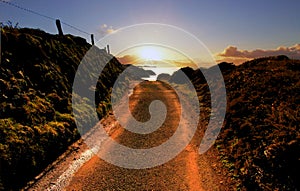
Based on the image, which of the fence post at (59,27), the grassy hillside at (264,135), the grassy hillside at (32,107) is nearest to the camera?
the grassy hillside at (264,135)

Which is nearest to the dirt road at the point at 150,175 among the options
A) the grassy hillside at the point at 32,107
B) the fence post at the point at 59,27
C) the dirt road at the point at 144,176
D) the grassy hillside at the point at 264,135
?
the dirt road at the point at 144,176

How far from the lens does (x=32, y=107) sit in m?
13.1

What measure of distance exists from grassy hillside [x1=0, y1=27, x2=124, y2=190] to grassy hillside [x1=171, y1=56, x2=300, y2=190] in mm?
8951

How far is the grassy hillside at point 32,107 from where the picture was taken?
32.6ft

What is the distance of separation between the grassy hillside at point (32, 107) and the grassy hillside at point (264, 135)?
29.4ft

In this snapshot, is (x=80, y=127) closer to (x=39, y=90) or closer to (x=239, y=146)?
(x=39, y=90)

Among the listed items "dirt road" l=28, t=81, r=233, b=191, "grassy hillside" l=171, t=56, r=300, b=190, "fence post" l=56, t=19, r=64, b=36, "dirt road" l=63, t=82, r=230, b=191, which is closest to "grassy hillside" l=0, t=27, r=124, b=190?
"dirt road" l=28, t=81, r=233, b=191

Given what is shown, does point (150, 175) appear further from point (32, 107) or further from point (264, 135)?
point (32, 107)

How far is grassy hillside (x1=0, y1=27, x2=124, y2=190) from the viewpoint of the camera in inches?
391

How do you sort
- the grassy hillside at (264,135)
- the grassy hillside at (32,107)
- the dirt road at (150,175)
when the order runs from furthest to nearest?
the grassy hillside at (32,107)
the dirt road at (150,175)
the grassy hillside at (264,135)

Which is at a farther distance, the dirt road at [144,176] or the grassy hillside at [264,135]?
the dirt road at [144,176]

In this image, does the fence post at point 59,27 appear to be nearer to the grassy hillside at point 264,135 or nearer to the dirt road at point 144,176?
the dirt road at point 144,176

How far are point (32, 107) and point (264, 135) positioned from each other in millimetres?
12836

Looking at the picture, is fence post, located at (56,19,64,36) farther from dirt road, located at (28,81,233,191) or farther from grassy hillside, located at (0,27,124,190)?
dirt road, located at (28,81,233,191)
